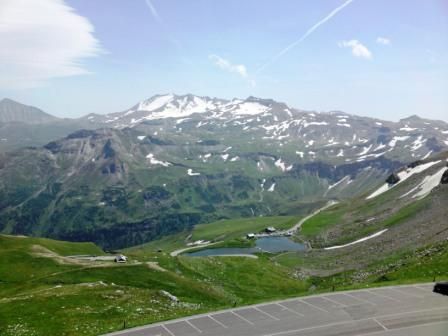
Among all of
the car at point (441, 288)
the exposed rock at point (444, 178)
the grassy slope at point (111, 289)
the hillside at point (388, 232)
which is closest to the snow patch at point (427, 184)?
the hillside at point (388, 232)

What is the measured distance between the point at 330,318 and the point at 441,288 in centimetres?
1708

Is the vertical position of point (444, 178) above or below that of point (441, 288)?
above

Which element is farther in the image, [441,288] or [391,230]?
[391,230]

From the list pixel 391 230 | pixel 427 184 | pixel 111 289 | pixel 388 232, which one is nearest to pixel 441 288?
pixel 111 289

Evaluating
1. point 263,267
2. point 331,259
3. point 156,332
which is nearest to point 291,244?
point 331,259

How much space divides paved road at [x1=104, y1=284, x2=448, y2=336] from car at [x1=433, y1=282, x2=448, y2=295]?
36.0 inches

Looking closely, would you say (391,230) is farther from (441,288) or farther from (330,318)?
(330,318)

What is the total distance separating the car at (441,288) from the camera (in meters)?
55.6

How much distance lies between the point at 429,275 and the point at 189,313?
1523 inches

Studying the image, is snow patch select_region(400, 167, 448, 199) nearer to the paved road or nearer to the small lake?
the small lake

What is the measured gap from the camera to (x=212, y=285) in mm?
98875

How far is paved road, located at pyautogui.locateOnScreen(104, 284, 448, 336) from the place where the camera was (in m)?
45.6

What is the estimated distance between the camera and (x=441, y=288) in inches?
2210

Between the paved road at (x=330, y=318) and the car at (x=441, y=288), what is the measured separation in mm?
915
